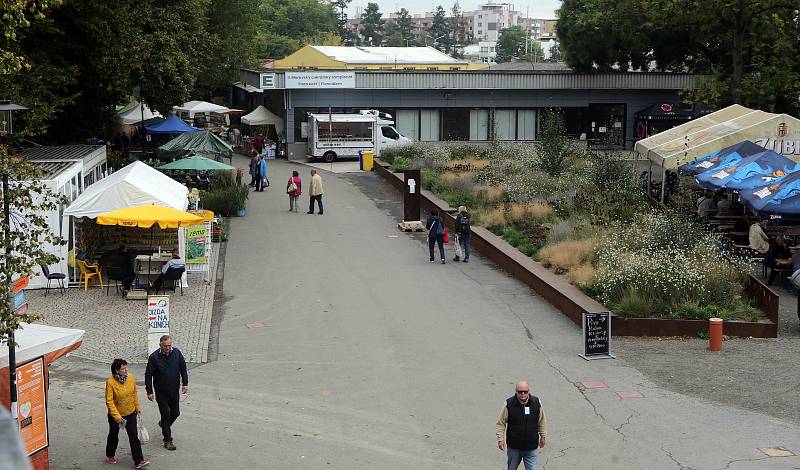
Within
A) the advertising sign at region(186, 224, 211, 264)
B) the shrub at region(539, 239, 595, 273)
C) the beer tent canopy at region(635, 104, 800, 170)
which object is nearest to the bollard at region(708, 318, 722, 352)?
the shrub at region(539, 239, 595, 273)

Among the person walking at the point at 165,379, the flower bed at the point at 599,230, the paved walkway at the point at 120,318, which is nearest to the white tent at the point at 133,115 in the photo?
the flower bed at the point at 599,230

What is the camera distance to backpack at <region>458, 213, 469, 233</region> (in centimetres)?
2344

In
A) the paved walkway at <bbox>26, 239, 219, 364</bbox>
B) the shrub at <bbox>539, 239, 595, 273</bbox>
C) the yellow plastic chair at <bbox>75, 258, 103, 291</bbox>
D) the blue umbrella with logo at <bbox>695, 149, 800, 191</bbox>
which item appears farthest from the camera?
the blue umbrella with logo at <bbox>695, 149, 800, 191</bbox>

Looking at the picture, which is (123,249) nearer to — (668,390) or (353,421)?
(353,421)

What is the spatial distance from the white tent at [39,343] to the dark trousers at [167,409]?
1211 millimetres

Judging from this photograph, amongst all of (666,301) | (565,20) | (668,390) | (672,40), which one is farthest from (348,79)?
(668,390)

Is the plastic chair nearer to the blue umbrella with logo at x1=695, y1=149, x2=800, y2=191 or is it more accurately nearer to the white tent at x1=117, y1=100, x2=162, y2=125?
the blue umbrella with logo at x1=695, y1=149, x2=800, y2=191

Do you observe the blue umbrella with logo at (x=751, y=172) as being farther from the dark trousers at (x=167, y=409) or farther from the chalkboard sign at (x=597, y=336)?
the dark trousers at (x=167, y=409)

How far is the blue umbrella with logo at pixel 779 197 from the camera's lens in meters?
21.0

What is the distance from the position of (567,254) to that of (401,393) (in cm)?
850

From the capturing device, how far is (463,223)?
23531 mm

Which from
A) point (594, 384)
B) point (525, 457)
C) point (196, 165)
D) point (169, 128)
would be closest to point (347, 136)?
point (169, 128)

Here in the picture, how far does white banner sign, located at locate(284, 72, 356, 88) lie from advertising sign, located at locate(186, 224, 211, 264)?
28.7 m

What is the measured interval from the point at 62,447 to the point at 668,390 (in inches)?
322
